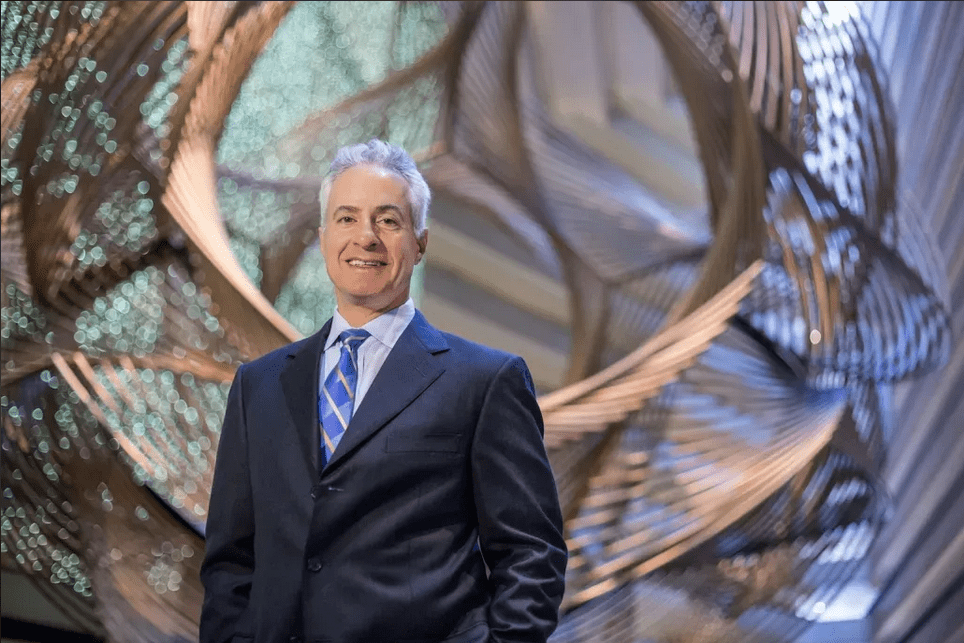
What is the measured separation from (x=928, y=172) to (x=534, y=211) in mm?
1435

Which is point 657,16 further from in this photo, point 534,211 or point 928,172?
point 534,211

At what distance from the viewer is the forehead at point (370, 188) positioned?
97 cm

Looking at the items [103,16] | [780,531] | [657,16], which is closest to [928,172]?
[657,16]

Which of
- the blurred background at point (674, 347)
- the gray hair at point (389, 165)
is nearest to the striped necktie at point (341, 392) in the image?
the gray hair at point (389, 165)

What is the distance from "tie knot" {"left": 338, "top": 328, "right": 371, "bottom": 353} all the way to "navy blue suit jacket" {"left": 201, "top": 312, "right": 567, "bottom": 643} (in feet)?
0.11

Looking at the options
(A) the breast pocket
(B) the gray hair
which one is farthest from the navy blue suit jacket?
(B) the gray hair

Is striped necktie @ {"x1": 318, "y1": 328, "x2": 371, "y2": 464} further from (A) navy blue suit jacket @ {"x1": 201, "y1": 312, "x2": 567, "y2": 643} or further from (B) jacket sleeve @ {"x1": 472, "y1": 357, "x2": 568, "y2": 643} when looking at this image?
(B) jacket sleeve @ {"x1": 472, "y1": 357, "x2": 568, "y2": 643}

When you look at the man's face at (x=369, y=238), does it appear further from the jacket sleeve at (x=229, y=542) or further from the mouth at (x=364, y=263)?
the jacket sleeve at (x=229, y=542)

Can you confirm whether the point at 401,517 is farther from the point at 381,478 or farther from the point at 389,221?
the point at 389,221

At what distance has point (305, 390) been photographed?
0.98m

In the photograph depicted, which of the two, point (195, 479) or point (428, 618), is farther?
point (195, 479)

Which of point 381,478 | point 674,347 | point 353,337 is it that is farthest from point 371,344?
point 674,347

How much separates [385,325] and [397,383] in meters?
0.06

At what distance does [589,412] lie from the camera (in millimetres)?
1870
